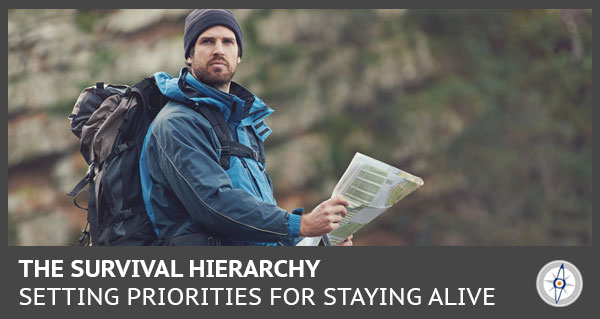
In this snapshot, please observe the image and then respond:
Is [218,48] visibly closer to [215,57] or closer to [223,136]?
[215,57]

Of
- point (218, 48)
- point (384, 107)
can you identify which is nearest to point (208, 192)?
point (218, 48)

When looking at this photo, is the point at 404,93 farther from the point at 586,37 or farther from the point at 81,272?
the point at 81,272

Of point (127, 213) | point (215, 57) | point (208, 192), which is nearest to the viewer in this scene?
point (208, 192)

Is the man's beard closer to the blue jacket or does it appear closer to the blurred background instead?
the blue jacket

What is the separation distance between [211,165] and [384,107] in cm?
1515

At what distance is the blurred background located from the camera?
1686cm

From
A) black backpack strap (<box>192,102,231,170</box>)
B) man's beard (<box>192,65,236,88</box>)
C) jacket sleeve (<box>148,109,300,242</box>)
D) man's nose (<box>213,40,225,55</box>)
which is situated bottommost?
jacket sleeve (<box>148,109,300,242</box>)

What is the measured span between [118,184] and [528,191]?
53.6ft

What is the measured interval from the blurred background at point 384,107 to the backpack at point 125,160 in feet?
42.9

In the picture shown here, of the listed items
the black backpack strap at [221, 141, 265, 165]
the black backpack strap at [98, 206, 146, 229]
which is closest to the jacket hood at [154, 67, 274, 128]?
the black backpack strap at [221, 141, 265, 165]

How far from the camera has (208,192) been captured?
317 centimetres

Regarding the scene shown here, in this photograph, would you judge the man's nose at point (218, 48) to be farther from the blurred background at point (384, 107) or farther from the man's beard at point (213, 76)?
the blurred background at point (384, 107)

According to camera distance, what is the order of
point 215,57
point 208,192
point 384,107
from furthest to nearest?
point 384,107, point 215,57, point 208,192

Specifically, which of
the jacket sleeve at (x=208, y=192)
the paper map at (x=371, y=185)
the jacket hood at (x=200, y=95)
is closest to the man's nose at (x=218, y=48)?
the jacket hood at (x=200, y=95)
